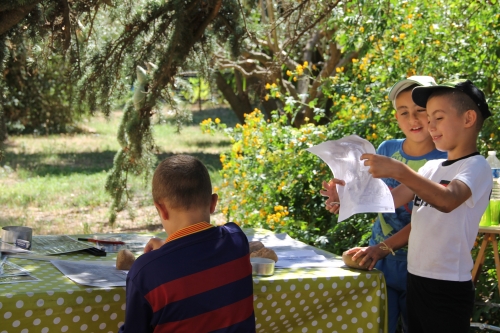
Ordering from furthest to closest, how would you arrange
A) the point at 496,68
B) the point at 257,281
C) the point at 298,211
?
the point at 298,211 < the point at 496,68 < the point at 257,281

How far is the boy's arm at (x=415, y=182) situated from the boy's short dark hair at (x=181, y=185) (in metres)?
0.50

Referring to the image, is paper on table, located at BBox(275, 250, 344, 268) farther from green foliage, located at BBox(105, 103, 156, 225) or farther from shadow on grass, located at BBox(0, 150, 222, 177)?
shadow on grass, located at BBox(0, 150, 222, 177)

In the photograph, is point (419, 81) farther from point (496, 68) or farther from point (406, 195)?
point (496, 68)

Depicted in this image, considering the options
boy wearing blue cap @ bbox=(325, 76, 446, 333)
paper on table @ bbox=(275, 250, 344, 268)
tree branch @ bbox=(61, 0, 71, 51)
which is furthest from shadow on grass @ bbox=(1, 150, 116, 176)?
boy wearing blue cap @ bbox=(325, 76, 446, 333)

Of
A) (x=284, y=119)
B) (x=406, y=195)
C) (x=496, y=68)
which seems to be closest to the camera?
(x=406, y=195)

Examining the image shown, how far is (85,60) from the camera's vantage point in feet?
14.4

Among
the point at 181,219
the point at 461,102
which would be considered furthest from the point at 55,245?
the point at 461,102

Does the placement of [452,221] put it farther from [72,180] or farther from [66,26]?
[72,180]

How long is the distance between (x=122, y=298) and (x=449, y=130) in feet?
3.84

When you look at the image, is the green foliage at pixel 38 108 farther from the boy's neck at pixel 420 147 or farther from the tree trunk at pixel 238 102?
the boy's neck at pixel 420 147

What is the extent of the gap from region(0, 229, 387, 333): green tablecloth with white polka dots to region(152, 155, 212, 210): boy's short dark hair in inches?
15.5


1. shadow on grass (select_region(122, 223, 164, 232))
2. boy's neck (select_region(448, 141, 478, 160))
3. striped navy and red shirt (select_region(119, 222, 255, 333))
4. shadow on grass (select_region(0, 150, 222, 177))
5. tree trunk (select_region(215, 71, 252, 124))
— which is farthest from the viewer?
tree trunk (select_region(215, 71, 252, 124))

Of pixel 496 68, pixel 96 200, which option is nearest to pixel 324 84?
pixel 496 68

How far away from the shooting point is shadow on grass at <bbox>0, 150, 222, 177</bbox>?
1048 cm
